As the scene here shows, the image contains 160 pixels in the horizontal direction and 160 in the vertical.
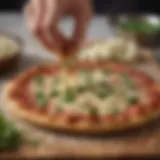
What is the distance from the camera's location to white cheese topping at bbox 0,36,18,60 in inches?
48.8

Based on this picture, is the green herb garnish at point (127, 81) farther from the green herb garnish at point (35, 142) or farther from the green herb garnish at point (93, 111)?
the green herb garnish at point (35, 142)

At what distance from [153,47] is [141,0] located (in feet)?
1.50

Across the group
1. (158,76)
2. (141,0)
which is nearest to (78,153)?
(158,76)

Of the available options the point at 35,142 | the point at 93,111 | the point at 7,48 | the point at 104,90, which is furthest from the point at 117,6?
the point at 35,142

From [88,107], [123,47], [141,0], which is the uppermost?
[141,0]

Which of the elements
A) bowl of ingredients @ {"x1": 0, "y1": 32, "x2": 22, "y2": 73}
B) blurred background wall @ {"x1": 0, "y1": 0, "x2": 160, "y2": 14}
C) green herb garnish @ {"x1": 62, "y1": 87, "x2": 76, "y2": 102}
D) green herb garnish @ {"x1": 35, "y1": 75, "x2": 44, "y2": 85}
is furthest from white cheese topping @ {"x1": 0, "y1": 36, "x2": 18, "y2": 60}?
blurred background wall @ {"x1": 0, "y1": 0, "x2": 160, "y2": 14}

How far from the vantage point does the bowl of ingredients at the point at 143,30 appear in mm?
1405

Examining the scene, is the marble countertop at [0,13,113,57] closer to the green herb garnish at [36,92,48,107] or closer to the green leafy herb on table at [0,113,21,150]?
the green herb garnish at [36,92,48,107]

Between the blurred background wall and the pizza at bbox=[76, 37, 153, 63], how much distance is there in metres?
0.49

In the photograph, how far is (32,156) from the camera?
90 centimetres

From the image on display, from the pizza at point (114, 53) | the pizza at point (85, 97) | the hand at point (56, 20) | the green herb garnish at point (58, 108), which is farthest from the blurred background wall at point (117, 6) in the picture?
the green herb garnish at point (58, 108)

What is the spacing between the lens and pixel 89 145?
3.08 ft

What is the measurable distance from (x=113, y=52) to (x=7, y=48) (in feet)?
0.89

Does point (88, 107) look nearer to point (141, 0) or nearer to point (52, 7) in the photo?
point (52, 7)
